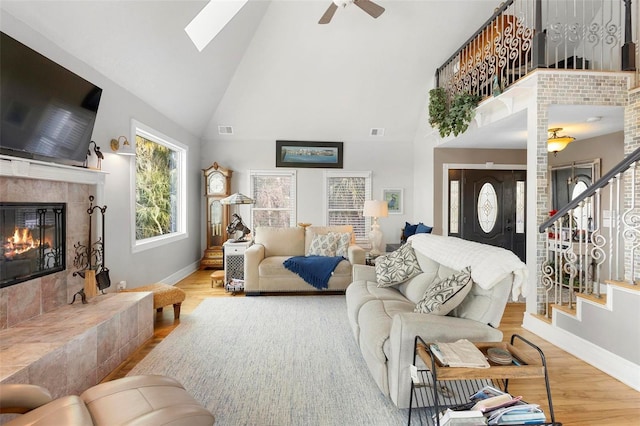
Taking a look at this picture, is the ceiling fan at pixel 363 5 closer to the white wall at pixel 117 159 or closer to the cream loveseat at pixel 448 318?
the white wall at pixel 117 159

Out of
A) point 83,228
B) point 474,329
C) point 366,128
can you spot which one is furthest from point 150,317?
point 366,128

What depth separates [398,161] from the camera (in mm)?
6707

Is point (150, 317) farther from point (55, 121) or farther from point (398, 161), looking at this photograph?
point (398, 161)

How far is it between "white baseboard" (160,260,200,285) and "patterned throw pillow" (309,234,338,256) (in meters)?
2.18

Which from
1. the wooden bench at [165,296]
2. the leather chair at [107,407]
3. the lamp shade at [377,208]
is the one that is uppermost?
the lamp shade at [377,208]

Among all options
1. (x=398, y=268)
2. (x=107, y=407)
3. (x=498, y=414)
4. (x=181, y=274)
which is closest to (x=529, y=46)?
(x=398, y=268)

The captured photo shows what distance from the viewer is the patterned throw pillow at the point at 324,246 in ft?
16.0

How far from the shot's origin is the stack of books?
1.39m

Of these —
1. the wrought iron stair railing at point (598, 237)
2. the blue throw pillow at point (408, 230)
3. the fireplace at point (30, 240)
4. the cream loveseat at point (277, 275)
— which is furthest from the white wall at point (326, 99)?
the fireplace at point (30, 240)

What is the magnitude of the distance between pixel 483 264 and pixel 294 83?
4.71 metres

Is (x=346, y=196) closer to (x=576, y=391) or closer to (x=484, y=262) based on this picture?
(x=484, y=262)

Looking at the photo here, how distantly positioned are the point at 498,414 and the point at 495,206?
5.21 meters

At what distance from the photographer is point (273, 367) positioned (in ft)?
8.34

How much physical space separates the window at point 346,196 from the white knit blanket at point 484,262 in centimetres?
392
